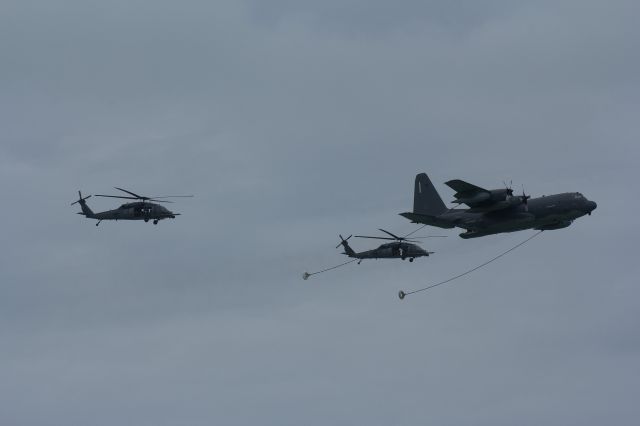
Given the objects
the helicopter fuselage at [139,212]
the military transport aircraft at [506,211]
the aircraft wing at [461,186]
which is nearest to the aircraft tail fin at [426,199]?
the military transport aircraft at [506,211]

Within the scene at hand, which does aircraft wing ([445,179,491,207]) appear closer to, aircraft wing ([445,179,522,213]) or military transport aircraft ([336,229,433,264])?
aircraft wing ([445,179,522,213])

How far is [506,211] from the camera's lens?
464 feet

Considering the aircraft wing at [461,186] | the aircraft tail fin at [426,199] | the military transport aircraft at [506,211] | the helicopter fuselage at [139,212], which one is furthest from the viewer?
the helicopter fuselage at [139,212]

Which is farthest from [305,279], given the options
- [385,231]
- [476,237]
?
[476,237]

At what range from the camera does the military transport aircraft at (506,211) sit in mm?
139375

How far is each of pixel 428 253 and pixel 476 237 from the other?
34726 millimetres

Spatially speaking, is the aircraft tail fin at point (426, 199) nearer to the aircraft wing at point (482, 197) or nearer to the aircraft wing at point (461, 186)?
the aircraft wing at point (482, 197)

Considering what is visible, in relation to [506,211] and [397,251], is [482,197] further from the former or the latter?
[397,251]

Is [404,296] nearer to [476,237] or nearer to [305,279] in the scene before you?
[476,237]

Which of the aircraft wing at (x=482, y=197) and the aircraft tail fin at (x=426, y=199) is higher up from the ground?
the aircraft tail fin at (x=426, y=199)

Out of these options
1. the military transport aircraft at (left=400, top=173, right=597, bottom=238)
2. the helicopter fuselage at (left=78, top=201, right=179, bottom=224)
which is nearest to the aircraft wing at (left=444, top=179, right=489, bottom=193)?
the military transport aircraft at (left=400, top=173, right=597, bottom=238)

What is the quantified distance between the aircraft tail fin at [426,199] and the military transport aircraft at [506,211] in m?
3.21

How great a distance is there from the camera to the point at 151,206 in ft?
556

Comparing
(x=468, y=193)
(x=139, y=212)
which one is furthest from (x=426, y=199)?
(x=139, y=212)
